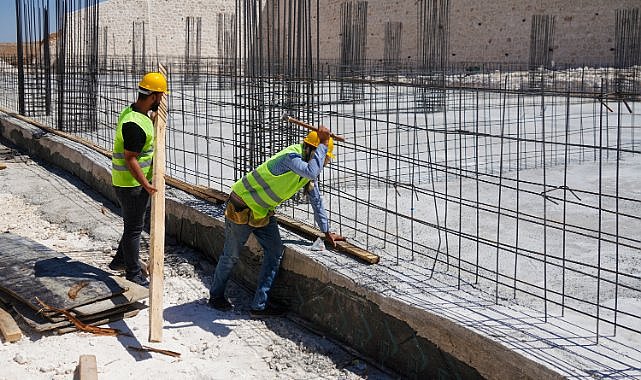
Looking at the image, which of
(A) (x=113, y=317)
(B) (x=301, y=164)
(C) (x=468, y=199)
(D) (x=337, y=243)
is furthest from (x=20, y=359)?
(C) (x=468, y=199)

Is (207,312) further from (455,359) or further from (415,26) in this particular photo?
(415,26)

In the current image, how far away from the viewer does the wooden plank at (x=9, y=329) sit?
3.92 metres

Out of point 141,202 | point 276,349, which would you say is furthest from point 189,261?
point 276,349

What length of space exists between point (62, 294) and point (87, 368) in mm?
847

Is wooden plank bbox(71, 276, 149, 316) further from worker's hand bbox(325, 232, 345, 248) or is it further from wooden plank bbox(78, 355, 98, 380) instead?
worker's hand bbox(325, 232, 345, 248)

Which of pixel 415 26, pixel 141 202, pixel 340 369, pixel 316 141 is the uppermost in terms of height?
pixel 415 26

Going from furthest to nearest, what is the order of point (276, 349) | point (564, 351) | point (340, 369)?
point (276, 349), point (340, 369), point (564, 351)

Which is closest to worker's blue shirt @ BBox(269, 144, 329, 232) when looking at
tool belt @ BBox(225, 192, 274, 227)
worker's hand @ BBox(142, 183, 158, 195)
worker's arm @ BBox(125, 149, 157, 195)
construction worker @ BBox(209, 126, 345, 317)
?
construction worker @ BBox(209, 126, 345, 317)

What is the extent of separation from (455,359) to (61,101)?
886cm

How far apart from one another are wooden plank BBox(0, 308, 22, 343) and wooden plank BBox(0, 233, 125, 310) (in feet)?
0.45

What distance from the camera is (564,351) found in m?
3.01

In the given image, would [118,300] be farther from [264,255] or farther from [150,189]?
[264,255]

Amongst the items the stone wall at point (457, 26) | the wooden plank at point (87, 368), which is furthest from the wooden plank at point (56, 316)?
the stone wall at point (457, 26)

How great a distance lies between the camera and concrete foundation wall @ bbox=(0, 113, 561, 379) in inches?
125
